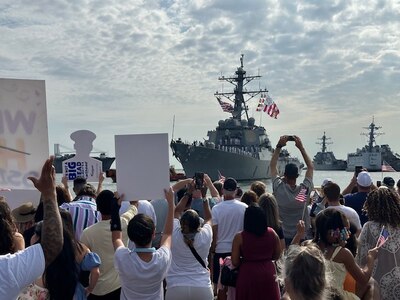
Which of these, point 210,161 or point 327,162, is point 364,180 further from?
point 327,162

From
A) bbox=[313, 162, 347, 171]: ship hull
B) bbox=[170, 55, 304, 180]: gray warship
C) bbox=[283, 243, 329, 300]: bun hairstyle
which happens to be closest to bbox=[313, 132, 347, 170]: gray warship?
bbox=[313, 162, 347, 171]: ship hull

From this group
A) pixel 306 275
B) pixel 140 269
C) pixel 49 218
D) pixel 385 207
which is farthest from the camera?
pixel 385 207

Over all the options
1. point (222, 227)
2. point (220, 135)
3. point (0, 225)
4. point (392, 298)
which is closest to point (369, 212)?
point (392, 298)

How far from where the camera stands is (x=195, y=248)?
406 centimetres

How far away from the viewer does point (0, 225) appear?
2598 mm

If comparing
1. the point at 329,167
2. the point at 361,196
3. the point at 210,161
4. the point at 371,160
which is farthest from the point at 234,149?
the point at 329,167

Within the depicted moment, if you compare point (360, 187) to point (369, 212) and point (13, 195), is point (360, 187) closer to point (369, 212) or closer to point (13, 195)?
point (369, 212)

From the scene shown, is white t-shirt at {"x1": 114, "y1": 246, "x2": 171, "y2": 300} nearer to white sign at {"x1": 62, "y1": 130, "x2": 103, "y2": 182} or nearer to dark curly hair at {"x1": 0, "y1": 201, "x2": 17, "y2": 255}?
dark curly hair at {"x1": 0, "y1": 201, "x2": 17, "y2": 255}

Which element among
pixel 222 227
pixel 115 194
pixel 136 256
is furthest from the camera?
pixel 222 227

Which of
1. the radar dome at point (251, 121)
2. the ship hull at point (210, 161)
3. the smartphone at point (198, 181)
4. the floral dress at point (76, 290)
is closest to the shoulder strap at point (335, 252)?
the smartphone at point (198, 181)

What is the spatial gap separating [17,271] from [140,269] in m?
1.14

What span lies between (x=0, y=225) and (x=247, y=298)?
2379 mm

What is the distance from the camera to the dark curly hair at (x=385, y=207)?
12.7 ft

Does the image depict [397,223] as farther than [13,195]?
No
